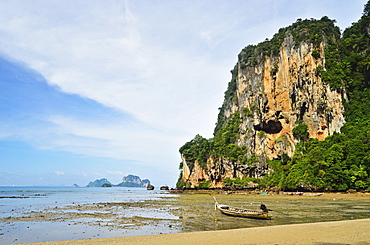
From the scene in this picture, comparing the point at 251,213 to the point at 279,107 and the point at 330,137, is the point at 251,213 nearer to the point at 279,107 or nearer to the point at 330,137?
the point at 330,137

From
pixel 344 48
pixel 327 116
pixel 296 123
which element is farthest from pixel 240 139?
pixel 344 48

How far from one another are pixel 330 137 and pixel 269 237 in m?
52.3

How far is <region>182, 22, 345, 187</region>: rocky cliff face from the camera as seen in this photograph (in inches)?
2564

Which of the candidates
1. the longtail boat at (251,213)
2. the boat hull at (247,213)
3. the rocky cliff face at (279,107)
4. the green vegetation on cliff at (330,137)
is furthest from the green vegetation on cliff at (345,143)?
the boat hull at (247,213)

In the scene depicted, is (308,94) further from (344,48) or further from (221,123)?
(221,123)

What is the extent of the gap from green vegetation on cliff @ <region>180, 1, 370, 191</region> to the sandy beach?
123 feet

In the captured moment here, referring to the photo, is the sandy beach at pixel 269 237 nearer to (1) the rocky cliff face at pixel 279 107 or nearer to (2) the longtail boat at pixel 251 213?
(2) the longtail boat at pixel 251 213

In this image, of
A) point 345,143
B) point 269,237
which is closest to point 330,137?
point 345,143

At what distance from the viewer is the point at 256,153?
2995 inches

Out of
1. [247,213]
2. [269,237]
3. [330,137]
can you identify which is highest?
[330,137]

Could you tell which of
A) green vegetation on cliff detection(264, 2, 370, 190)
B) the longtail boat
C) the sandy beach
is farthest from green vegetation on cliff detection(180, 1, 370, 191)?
the sandy beach

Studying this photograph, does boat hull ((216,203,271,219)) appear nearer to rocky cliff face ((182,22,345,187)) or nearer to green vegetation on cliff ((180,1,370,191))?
green vegetation on cliff ((180,1,370,191))

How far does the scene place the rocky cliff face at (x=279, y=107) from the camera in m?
65.1

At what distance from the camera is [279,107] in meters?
75.6
